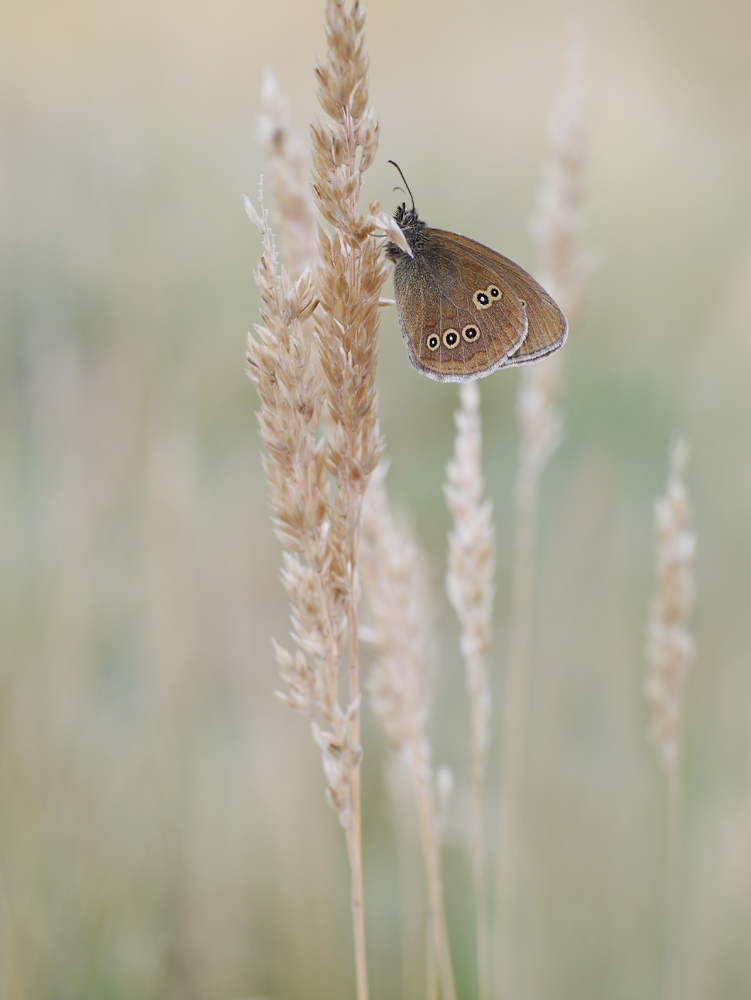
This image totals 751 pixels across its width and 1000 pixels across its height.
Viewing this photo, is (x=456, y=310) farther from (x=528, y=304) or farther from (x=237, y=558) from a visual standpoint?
(x=237, y=558)

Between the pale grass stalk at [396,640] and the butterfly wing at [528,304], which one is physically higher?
the butterfly wing at [528,304]

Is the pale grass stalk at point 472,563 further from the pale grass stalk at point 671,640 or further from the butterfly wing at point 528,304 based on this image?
the pale grass stalk at point 671,640

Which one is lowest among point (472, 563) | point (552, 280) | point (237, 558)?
point (472, 563)

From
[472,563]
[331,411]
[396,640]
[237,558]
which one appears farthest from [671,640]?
[237,558]

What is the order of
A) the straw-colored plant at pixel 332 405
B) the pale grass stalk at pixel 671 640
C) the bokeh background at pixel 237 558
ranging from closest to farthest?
the straw-colored plant at pixel 332 405
the pale grass stalk at pixel 671 640
the bokeh background at pixel 237 558

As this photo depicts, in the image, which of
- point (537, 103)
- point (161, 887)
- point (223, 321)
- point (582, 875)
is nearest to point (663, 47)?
point (537, 103)

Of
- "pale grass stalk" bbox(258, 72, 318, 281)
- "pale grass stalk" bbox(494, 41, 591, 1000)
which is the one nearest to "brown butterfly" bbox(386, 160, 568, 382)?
"pale grass stalk" bbox(258, 72, 318, 281)

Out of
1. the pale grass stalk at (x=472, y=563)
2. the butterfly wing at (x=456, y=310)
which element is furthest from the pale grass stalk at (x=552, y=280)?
the butterfly wing at (x=456, y=310)

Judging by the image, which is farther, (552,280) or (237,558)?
(237,558)
